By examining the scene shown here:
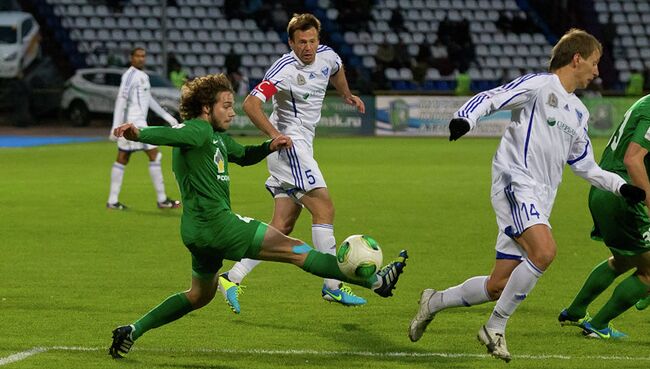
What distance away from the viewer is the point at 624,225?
A: 7.56 m

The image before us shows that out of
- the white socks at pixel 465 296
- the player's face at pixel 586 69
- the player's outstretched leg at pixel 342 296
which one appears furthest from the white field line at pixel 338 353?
the player's face at pixel 586 69

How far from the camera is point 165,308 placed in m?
7.11

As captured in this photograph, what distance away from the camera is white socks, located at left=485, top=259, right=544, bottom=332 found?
6809 millimetres

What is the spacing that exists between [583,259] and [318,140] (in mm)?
19561

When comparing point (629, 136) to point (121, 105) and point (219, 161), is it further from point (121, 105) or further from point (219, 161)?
point (121, 105)

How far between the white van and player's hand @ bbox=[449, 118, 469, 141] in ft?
108

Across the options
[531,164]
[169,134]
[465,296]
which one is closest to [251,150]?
[169,134]

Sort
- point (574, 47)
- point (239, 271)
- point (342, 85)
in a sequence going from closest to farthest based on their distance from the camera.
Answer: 1. point (574, 47)
2. point (239, 271)
3. point (342, 85)

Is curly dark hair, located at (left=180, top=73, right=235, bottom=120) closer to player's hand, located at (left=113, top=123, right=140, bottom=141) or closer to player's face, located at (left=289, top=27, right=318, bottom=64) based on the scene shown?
player's hand, located at (left=113, top=123, right=140, bottom=141)

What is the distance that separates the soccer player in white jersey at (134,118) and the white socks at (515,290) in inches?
373

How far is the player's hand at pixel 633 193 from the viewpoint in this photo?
22.8 feet

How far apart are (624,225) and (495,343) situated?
1.29 m

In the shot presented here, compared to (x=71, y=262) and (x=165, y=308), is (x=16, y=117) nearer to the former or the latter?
(x=71, y=262)

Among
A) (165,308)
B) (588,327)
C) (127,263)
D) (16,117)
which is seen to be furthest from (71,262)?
(16,117)
